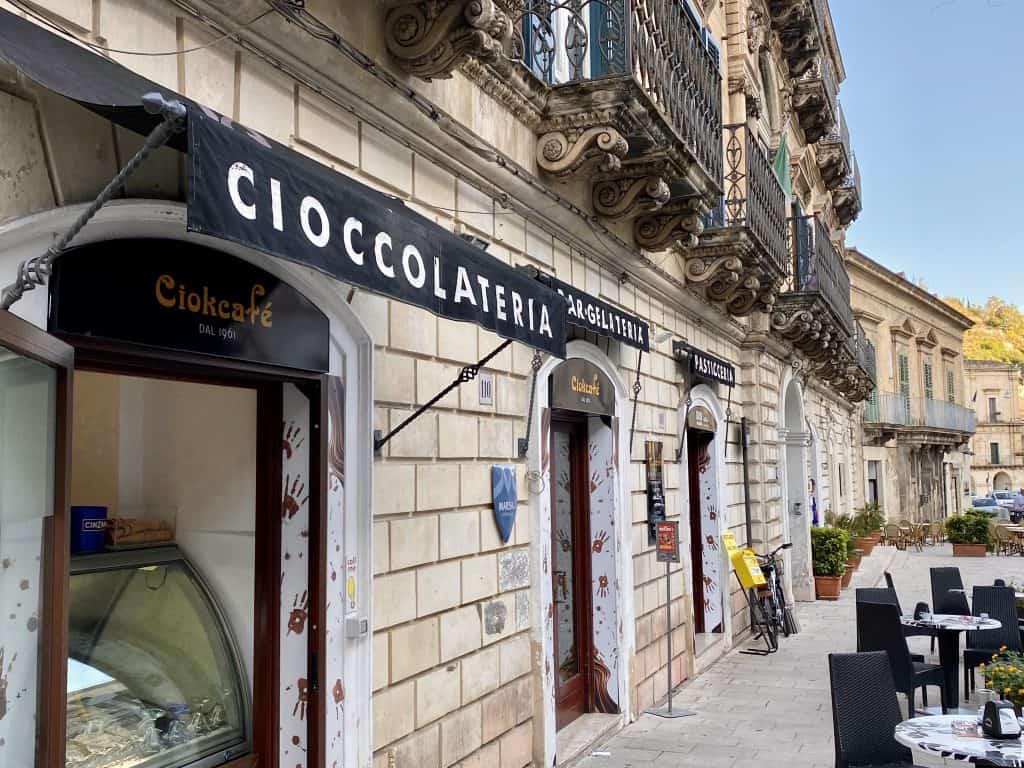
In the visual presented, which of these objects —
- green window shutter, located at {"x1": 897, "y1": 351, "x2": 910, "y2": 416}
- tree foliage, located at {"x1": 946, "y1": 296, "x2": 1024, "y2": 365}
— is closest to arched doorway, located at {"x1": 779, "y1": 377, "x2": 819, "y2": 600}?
green window shutter, located at {"x1": 897, "y1": 351, "x2": 910, "y2": 416}

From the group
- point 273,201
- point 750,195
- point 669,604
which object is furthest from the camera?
point 750,195

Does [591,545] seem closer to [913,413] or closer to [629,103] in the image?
[629,103]

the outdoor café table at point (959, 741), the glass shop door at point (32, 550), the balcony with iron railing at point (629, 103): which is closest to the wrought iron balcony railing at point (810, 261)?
the balcony with iron railing at point (629, 103)

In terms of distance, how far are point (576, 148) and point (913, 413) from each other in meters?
34.4

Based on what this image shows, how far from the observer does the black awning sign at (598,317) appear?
6.28m

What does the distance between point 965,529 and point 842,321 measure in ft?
32.5

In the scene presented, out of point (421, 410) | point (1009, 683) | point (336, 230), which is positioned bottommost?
point (1009, 683)

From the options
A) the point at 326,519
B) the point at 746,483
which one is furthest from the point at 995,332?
the point at 326,519

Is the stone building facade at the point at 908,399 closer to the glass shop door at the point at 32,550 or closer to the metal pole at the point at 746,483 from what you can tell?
the metal pole at the point at 746,483

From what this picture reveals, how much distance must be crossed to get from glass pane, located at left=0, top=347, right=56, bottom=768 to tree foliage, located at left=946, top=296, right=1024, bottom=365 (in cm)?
8247

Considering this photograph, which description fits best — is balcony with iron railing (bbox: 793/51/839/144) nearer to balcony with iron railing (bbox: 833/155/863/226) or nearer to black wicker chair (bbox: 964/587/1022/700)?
balcony with iron railing (bbox: 833/155/863/226)

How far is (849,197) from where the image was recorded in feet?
77.7

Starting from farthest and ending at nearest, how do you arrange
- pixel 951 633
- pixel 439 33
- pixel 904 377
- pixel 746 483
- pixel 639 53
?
pixel 904 377 → pixel 746 483 → pixel 951 633 → pixel 639 53 → pixel 439 33

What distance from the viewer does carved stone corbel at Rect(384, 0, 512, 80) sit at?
470 cm
